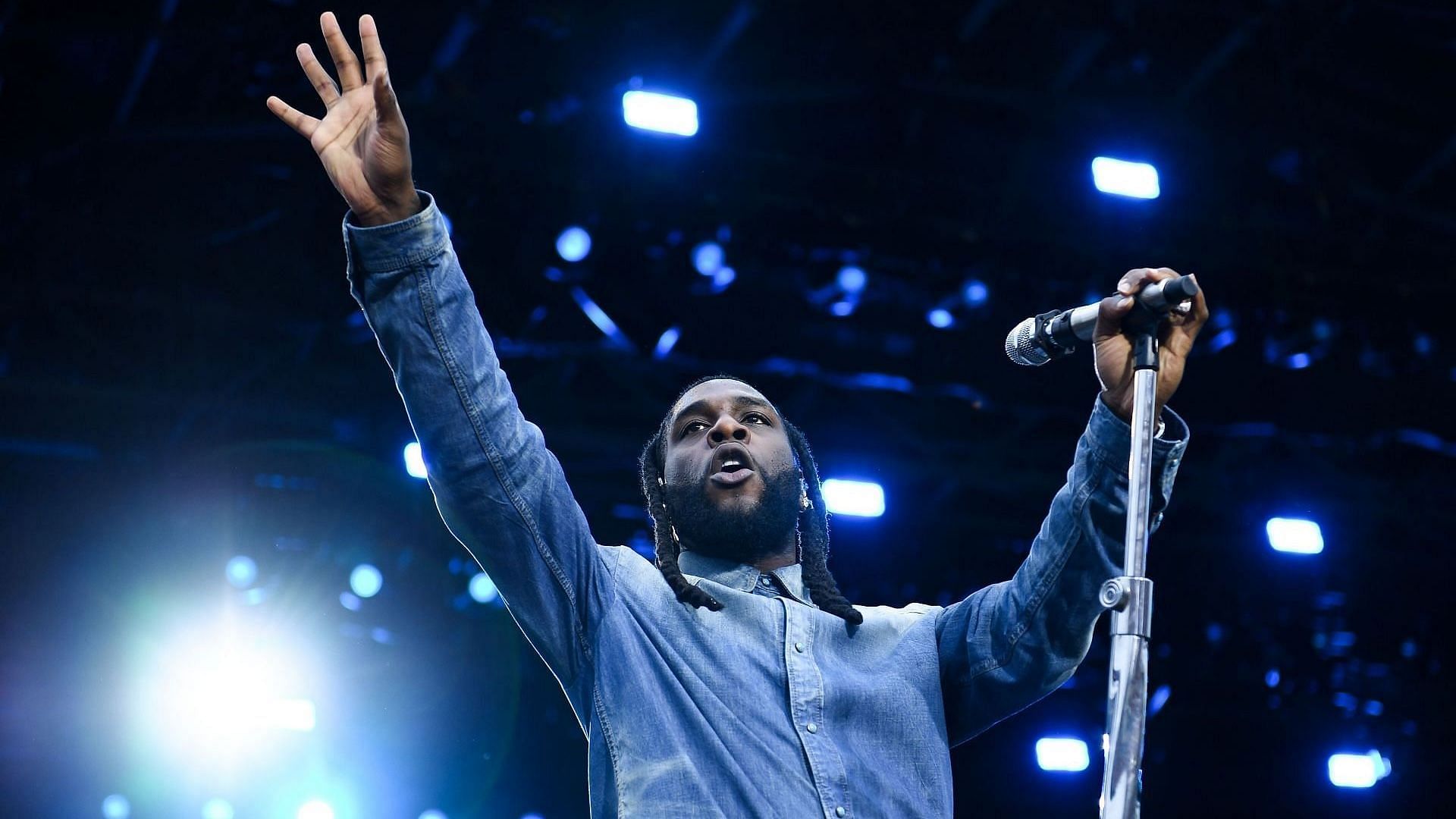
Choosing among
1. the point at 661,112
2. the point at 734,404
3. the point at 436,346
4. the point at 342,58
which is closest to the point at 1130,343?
the point at 734,404

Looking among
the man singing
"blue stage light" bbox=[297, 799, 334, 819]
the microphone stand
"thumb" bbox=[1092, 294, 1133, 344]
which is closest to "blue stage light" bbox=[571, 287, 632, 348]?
"blue stage light" bbox=[297, 799, 334, 819]

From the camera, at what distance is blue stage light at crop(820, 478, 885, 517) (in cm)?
623

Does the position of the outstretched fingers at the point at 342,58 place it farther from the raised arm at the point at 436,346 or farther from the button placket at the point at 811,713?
the button placket at the point at 811,713

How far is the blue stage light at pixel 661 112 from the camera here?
16.5 ft

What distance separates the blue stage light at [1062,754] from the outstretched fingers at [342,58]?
5.73 meters

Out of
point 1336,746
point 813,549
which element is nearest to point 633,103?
point 813,549

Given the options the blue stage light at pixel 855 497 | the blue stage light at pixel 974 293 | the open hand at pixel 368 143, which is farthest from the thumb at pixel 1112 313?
the blue stage light at pixel 855 497

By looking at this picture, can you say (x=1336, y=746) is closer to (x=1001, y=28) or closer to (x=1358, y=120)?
(x=1358, y=120)

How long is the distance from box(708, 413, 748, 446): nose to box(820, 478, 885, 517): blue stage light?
3741mm

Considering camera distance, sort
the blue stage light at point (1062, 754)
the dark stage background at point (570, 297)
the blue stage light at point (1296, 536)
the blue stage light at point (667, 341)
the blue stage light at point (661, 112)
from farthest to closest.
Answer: the blue stage light at point (1062, 754) < the blue stage light at point (1296, 536) < the blue stage light at point (667, 341) < the blue stage light at point (661, 112) < the dark stage background at point (570, 297)

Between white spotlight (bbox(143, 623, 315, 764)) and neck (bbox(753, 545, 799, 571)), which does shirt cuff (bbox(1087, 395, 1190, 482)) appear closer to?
neck (bbox(753, 545, 799, 571))

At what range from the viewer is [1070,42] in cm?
524

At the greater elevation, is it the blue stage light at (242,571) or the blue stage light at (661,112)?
the blue stage light at (661,112)

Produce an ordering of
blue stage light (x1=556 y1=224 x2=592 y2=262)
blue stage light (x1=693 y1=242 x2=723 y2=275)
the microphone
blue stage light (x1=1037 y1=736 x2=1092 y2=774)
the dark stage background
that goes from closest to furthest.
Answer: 1. the microphone
2. the dark stage background
3. blue stage light (x1=556 y1=224 x2=592 y2=262)
4. blue stage light (x1=693 y1=242 x2=723 y2=275)
5. blue stage light (x1=1037 y1=736 x2=1092 y2=774)
